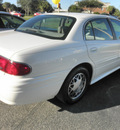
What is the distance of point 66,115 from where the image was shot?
225 centimetres

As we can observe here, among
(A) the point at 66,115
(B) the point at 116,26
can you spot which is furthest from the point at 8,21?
(A) the point at 66,115

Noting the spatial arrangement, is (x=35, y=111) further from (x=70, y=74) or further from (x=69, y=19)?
(x=69, y=19)

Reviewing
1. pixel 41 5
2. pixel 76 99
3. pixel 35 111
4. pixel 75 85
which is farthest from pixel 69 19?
pixel 41 5

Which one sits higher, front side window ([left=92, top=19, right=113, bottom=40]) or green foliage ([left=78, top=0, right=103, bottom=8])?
green foliage ([left=78, top=0, right=103, bottom=8])

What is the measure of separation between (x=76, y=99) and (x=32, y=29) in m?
1.53

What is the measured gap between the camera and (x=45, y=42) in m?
1.96

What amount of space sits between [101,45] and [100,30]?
44 centimetres

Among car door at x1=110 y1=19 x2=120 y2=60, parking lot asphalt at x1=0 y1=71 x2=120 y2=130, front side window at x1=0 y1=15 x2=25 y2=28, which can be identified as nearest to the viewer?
parking lot asphalt at x1=0 y1=71 x2=120 y2=130

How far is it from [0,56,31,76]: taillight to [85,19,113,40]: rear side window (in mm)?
1250

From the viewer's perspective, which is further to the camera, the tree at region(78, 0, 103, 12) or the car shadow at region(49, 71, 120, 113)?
the tree at region(78, 0, 103, 12)

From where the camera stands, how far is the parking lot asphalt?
2031mm

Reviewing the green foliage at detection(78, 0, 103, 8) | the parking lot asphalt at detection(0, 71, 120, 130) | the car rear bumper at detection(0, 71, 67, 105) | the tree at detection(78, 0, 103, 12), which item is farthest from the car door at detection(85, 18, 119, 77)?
the green foliage at detection(78, 0, 103, 8)

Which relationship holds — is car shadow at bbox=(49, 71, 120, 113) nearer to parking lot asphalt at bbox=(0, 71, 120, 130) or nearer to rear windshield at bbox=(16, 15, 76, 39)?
parking lot asphalt at bbox=(0, 71, 120, 130)

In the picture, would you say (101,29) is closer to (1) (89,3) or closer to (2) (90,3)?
(2) (90,3)
